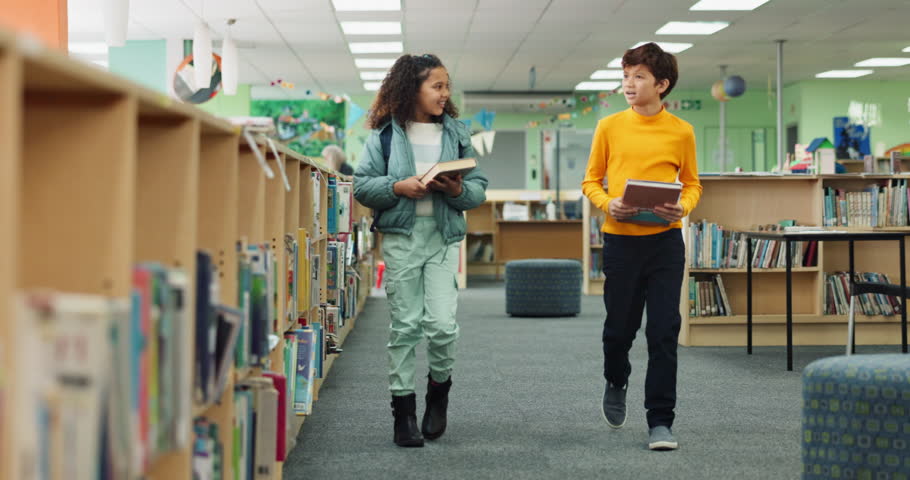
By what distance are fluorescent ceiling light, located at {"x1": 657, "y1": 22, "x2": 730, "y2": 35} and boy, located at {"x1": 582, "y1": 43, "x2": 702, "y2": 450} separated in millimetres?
6473

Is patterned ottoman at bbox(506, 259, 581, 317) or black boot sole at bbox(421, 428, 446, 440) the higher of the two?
patterned ottoman at bbox(506, 259, 581, 317)

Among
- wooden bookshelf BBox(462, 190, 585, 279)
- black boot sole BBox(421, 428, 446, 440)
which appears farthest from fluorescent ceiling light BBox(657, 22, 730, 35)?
black boot sole BBox(421, 428, 446, 440)

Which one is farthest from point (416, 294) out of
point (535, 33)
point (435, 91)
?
point (535, 33)

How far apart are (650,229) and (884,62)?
10055 mm

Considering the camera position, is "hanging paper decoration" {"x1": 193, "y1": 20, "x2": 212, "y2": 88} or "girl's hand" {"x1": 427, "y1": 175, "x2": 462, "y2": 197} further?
"hanging paper decoration" {"x1": 193, "y1": 20, "x2": 212, "y2": 88}

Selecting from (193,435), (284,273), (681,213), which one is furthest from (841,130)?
(193,435)

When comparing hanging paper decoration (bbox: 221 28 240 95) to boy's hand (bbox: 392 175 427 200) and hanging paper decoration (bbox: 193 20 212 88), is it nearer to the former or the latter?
hanging paper decoration (bbox: 193 20 212 88)

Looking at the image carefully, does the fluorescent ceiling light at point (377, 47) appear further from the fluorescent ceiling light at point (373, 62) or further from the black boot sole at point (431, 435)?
the black boot sole at point (431, 435)

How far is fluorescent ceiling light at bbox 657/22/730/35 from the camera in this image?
8.94 metres

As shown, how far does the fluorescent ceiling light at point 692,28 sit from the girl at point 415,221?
6635 mm

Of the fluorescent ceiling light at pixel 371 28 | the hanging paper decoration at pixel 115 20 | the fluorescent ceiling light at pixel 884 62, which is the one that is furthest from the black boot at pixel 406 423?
the fluorescent ceiling light at pixel 884 62

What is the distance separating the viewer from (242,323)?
1.71m

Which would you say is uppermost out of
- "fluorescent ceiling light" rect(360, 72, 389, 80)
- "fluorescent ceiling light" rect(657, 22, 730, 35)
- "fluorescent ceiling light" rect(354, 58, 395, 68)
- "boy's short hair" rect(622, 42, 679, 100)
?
"fluorescent ceiling light" rect(360, 72, 389, 80)

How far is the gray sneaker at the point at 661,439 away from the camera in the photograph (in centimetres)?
272
